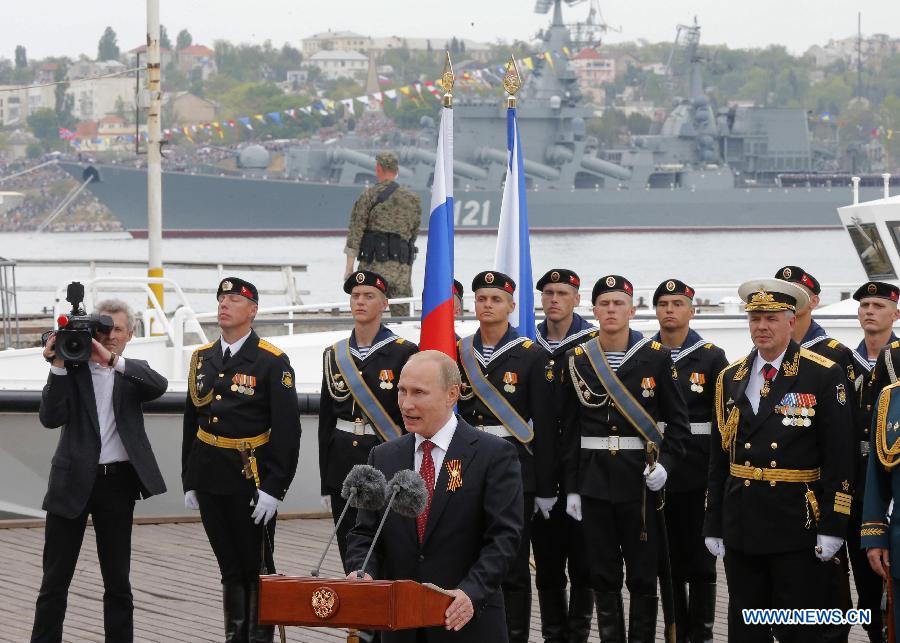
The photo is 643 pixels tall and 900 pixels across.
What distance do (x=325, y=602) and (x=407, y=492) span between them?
360 mm

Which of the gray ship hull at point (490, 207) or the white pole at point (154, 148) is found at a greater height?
the white pole at point (154, 148)

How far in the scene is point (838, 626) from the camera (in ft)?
17.3

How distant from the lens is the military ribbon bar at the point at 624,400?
19.8 ft

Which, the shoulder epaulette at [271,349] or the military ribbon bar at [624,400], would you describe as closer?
the military ribbon bar at [624,400]

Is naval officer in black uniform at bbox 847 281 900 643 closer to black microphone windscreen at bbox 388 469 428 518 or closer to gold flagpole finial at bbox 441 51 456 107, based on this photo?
black microphone windscreen at bbox 388 469 428 518

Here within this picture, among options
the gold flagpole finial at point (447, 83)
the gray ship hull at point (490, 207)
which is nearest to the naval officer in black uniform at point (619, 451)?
the gold flagpole finial at point (447, 83)

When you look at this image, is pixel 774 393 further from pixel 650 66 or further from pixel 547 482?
pixel 650 66

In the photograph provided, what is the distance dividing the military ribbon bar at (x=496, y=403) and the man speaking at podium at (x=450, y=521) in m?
1.91

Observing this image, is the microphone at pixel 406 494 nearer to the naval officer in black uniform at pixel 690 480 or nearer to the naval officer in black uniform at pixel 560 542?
the naval officer in black uniform at pixel 560 542

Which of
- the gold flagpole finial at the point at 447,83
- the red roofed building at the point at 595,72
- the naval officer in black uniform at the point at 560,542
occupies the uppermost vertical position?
the red roofed building at the point at 595,72

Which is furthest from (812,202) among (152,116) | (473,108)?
(152,116)

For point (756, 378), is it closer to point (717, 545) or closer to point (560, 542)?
point (717, 545)

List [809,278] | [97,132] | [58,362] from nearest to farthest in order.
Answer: [58,362], [809,278], [97,132]

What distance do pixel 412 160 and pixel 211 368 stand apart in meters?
73.9
